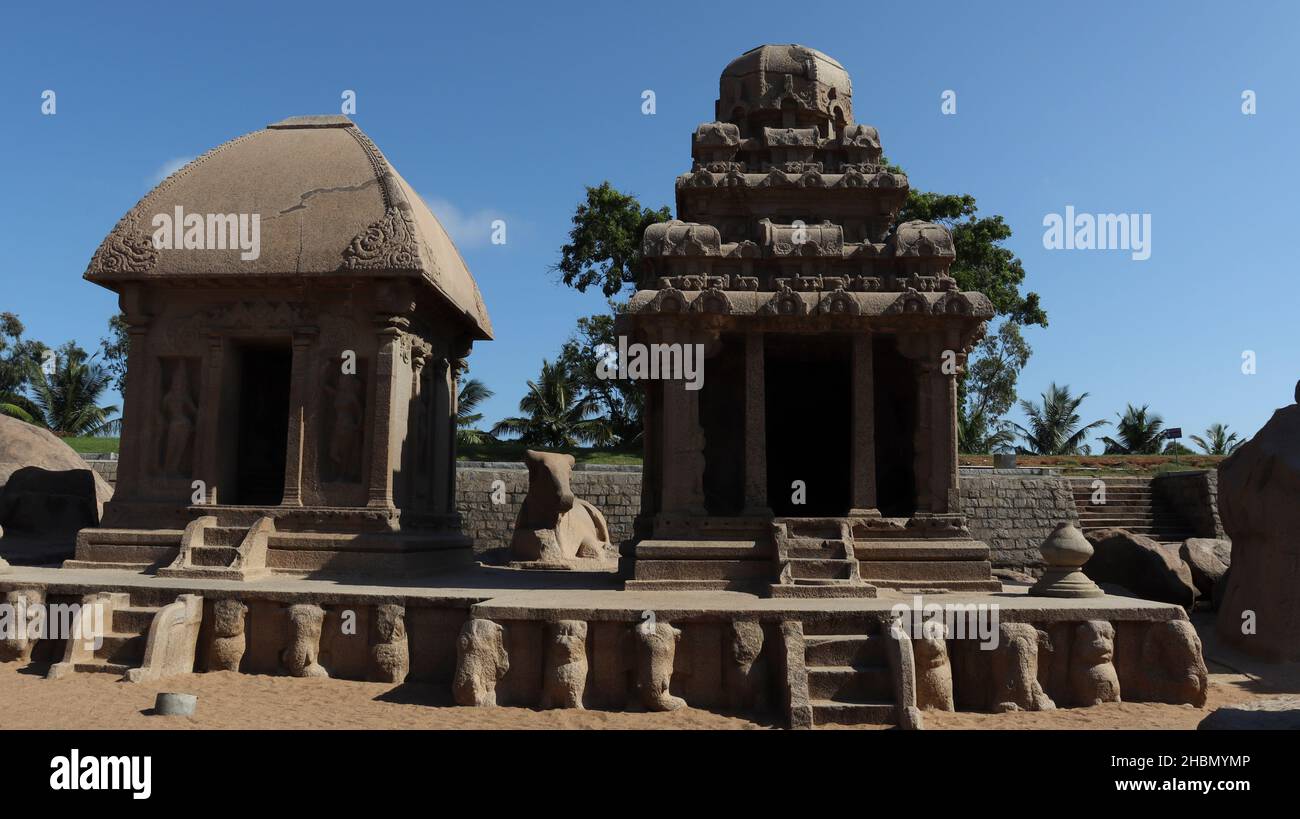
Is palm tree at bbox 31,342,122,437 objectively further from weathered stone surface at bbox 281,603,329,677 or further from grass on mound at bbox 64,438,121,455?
weathered stone surface at bbox 281,603,329,677

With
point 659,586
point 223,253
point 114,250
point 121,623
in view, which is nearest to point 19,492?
point 114,250

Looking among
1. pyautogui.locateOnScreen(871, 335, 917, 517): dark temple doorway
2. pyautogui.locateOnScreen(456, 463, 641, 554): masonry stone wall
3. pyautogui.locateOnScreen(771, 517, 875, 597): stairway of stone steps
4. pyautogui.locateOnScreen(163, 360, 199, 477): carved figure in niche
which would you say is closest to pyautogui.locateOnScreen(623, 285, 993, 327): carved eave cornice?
pyautogui.locateOnScreen(871, 335, 917, 517): dark temple doorway

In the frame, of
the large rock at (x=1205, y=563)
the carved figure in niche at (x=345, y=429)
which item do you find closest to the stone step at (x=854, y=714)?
the carved figure in niche at (x=345, y=429)

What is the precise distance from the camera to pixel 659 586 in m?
9.09

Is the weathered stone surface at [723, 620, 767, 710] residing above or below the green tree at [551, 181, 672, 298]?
below

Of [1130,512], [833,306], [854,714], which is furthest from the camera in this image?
[1130,512]

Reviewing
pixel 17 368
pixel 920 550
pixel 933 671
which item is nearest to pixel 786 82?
pixel 920 550

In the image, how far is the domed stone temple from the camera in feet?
35.4

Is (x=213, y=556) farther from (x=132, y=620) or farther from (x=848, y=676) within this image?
(x=848, y=676)

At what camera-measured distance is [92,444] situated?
27.1 meters

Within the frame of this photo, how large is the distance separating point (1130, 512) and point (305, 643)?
19.5 m

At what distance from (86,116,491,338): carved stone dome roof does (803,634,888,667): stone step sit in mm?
6655

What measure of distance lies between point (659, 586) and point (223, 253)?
703cm

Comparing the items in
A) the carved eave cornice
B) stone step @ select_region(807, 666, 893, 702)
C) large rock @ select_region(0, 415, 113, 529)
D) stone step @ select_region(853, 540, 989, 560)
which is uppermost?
the carved eave cornice
